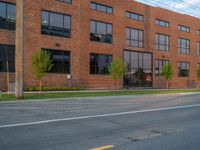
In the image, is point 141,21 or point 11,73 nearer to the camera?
point 11,73

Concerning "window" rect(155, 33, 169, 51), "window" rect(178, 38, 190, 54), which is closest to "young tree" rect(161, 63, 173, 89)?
"window" rect(155, 33, 169, 51)

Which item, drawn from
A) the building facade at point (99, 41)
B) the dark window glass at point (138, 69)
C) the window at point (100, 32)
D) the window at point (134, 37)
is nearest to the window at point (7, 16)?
the building facade at point (99, 41)

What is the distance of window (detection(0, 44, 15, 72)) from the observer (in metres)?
27.4

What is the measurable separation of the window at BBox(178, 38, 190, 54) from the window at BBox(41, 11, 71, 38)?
2135 centimetres

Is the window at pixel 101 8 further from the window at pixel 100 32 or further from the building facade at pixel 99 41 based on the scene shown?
the window at pixel 100 32

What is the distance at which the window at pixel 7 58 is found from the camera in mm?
27422

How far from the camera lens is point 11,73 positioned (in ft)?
91.8

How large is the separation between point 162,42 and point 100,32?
12.3 metres

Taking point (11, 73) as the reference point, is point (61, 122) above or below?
below

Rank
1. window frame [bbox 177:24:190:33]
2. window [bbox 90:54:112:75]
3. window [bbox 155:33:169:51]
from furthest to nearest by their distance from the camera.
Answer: window frame [bbox 177:24:190:33], window [bbox 155:33:169:51], window [bbox 90:54:112:75]

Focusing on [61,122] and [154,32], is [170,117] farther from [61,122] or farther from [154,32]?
[154,32]

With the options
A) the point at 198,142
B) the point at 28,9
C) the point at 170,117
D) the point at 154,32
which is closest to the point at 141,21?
the point at 154,32

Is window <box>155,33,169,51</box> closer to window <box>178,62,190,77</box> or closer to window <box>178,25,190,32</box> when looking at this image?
window <box>178,25,190,32</box>

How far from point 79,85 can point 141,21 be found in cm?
1375
